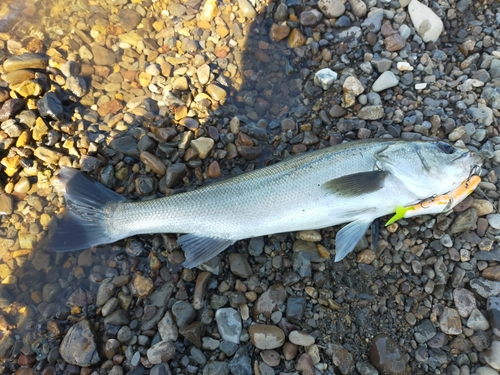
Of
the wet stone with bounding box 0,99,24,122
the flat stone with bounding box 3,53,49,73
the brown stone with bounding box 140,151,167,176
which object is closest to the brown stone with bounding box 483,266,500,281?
the brown stone with bounding box 140,151,167,176

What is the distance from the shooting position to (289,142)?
429 cm

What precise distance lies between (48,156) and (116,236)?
56.2 inches

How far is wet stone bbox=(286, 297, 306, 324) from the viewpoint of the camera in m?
3.39

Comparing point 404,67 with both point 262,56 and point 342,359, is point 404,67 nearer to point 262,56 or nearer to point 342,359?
point 262,56

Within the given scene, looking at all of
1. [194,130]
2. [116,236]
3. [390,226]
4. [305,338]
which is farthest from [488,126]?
[116,236]

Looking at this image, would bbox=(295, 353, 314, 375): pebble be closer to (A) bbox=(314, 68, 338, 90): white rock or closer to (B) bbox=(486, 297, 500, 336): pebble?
(B) bbox=(486, 297, 500, 336): pebble

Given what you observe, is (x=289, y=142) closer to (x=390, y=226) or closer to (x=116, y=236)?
(x=390, y=226)

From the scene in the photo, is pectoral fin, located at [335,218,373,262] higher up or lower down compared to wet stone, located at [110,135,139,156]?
lower down

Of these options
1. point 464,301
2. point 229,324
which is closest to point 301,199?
point 229,324

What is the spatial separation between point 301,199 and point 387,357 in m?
1.74

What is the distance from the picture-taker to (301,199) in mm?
3572

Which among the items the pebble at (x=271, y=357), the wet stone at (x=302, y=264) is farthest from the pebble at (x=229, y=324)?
the wet stone at (x=302, y=264)

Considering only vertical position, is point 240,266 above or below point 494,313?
below

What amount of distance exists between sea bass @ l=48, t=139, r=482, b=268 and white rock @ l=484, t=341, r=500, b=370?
154 cm
